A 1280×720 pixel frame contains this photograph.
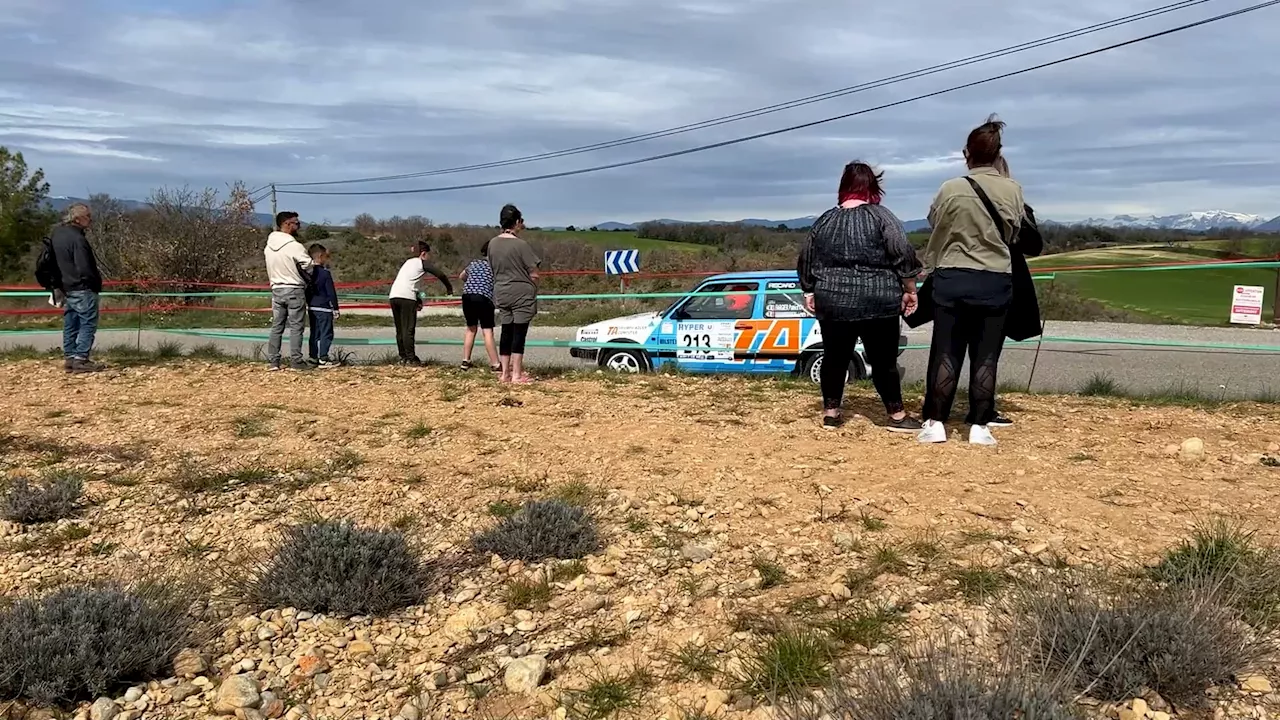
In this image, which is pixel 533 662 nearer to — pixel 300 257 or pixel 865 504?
pixel 865 504

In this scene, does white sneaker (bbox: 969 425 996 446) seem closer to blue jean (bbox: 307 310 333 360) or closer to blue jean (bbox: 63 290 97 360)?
blue jean (bbox: 307 310 333 360)

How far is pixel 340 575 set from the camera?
332cm

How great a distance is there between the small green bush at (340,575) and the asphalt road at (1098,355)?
7273 mm

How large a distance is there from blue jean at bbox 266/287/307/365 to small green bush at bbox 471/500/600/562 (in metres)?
5.77

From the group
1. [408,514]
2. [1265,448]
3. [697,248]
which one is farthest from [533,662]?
[697,248]

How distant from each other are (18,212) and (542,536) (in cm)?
5312

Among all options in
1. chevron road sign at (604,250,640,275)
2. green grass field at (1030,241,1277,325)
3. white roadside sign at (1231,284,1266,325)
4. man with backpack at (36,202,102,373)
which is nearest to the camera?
man with backpack at (36,202,102,373)

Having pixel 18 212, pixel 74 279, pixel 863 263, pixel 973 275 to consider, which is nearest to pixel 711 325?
pixel 863 263

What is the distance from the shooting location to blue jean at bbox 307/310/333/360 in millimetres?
9711

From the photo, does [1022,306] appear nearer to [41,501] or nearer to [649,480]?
[649,480]

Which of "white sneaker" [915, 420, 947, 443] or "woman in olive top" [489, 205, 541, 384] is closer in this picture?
"white sneaker" [915, 420, 947, 443]

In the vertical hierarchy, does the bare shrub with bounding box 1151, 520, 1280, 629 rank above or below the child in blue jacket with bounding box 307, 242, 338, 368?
below

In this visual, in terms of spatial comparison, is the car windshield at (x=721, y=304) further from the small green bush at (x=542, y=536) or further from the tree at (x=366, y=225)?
the tree at (x=366, y=225)

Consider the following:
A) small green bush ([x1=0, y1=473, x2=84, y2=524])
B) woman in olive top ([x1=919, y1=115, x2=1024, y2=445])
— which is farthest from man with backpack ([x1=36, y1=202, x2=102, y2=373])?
woman in olive top ([x1=919, y1=115, x2=1024, y2=445])
